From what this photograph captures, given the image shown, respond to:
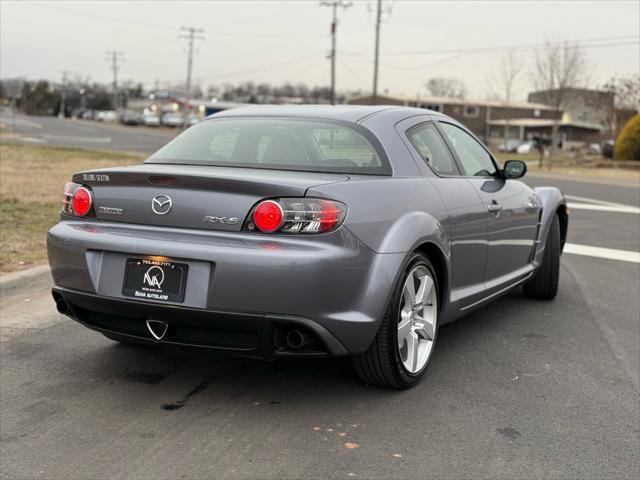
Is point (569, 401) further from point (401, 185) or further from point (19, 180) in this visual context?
point (19, 180)

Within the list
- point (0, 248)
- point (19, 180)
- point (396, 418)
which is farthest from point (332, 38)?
point (396, 418)

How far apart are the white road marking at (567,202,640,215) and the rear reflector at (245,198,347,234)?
1161 cm

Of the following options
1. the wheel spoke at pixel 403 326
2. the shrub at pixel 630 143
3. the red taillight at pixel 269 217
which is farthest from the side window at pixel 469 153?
the shrub at pixel 630 143

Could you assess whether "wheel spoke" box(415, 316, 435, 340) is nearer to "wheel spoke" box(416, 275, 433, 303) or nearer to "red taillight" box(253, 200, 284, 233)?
"wheel spoke" box(416, 275, 433, 303)

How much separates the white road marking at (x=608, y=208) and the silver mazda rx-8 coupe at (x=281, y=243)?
33.7 feet

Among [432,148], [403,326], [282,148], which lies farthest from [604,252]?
[282,148]

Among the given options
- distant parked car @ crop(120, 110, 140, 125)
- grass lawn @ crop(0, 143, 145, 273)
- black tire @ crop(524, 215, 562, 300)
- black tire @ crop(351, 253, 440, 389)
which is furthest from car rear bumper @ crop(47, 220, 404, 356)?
distant parked car @ crop(120, 110, 140, 125)

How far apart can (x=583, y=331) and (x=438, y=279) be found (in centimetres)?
160

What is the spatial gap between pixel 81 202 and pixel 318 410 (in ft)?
5.30

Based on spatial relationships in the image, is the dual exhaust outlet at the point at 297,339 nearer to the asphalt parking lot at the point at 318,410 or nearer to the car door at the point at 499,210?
the asphalt parking lot at the point at 318,410

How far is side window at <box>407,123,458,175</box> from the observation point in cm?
459

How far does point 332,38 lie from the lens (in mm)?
56000

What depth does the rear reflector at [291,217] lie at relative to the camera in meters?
3.45

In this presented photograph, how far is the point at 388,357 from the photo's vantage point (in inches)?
151
